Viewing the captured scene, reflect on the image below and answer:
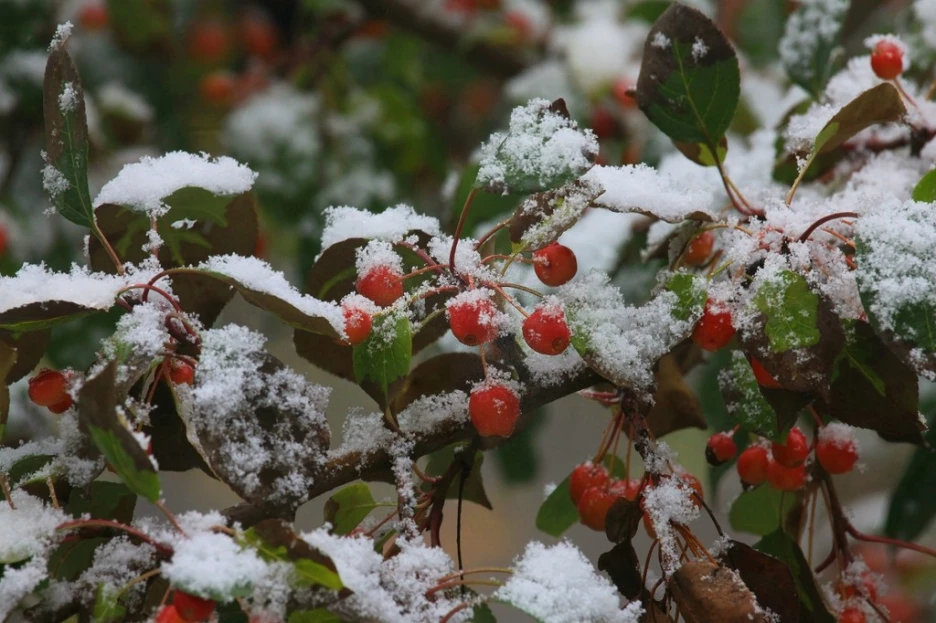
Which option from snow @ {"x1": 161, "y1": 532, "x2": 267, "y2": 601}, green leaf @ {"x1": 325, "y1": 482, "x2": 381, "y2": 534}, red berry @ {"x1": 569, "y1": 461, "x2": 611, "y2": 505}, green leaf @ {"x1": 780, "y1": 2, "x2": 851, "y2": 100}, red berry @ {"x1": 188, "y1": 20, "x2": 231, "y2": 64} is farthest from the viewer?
red berry @ {"x1": 188, "y1": 20, "x2": 231, "y2": 64}

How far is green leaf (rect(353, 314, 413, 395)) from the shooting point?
2.26 feet

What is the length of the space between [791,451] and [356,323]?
16.2 inches

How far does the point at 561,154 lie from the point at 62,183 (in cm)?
39

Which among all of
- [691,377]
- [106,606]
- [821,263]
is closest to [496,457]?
[691,377]

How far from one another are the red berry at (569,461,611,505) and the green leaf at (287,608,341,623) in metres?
0.31

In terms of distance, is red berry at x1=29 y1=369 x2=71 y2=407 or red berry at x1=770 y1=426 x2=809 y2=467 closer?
red berry at x1=29 y1=369 x2=71 y2=407

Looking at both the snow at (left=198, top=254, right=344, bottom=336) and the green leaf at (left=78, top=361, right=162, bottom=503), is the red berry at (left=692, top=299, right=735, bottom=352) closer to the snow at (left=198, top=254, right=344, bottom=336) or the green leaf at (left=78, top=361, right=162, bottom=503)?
the snow at (left=198, top=254, right=344, bottom=336)

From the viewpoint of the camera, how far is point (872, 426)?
74cm

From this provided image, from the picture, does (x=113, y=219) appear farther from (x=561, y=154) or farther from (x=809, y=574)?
(x=809, y=574)

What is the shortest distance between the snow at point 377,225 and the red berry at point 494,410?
15 cm

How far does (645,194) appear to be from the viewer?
2.43 ft

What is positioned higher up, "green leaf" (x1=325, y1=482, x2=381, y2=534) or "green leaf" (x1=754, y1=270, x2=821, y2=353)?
"green leaf" (x1=754, y1=270, x2=821, y2=353)

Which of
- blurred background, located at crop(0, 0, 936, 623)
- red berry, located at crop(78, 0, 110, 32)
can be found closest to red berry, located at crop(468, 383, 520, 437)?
blurred background, located at crop(0, 0, 936, 623)

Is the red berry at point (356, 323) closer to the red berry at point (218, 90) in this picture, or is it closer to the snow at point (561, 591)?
the snow at point (561, 591)
